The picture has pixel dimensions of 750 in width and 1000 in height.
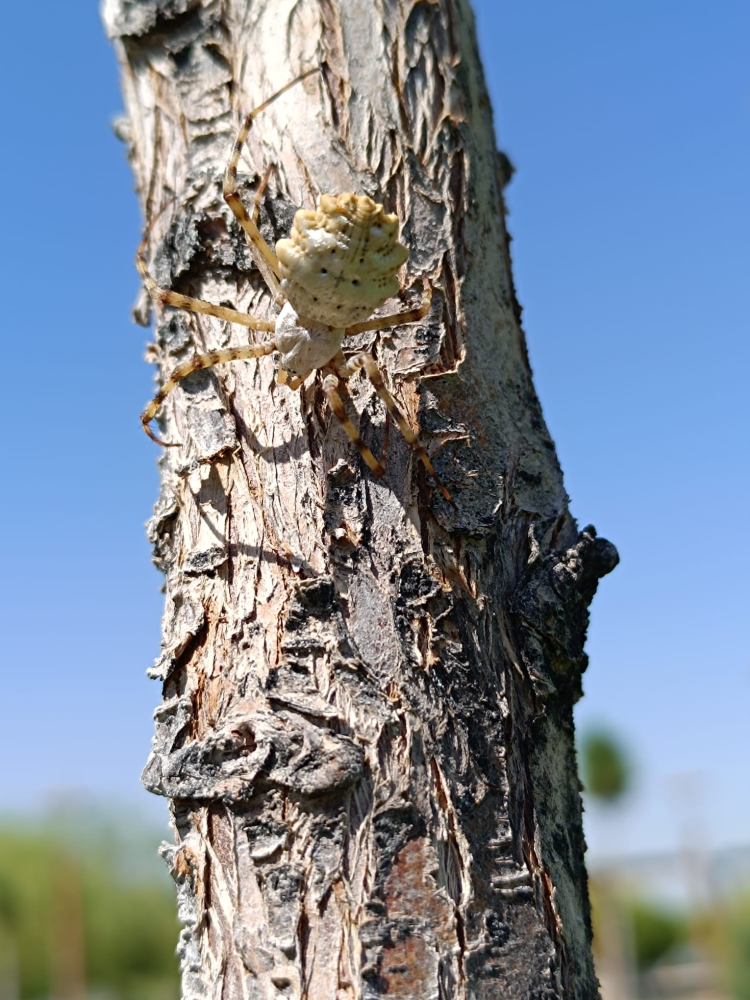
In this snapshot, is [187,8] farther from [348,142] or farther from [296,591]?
[296,591]

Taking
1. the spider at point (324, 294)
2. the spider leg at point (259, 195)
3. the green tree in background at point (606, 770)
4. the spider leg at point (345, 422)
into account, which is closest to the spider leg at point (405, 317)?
the spider at point (324, 294)

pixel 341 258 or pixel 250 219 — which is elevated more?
pixel 250 219

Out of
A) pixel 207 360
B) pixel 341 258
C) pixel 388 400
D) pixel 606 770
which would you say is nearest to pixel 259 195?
pixel 341 258

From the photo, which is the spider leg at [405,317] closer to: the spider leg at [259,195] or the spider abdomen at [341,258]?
the spider abdomen at [341,258]

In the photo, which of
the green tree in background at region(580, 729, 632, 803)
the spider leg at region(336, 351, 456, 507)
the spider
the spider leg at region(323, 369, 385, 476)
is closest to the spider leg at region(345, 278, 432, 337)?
the spider

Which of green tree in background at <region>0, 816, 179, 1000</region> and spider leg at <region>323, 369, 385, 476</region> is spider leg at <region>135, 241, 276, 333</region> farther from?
green tree in background at <region>0, 816, 179, 1000</region>

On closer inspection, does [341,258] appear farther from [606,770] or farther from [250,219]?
[606,770]

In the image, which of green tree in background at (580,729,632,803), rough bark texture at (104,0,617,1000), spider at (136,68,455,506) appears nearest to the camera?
rough bark texture at (104,0,617,1000)
